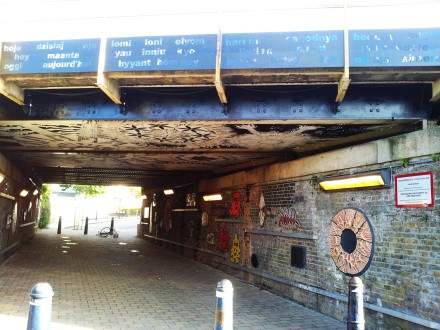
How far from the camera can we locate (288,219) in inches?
318

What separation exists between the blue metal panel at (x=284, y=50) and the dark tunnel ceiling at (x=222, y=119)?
0.84 m

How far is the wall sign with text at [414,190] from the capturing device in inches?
197

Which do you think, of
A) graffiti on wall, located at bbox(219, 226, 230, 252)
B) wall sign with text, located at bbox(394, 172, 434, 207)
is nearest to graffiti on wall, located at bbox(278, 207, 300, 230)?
wall sign with text, located at bbox(394, 172, 434, 207)

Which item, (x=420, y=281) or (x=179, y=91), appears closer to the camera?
(x=420, y=281)

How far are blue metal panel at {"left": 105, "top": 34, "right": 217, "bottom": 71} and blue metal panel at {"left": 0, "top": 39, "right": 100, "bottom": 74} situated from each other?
317 millimetres

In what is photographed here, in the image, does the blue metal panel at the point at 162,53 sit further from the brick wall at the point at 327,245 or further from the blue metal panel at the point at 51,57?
the brick wall at the point at 327,245

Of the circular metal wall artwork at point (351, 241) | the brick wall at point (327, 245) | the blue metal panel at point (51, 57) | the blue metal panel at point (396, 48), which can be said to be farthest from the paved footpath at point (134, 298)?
the blue metal panel at point (396, 48)

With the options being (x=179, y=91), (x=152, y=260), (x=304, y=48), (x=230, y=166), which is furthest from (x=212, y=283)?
(x=304, y=48)

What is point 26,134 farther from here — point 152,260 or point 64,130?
point 152,260

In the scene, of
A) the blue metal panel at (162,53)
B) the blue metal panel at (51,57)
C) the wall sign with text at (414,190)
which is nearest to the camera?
the wall sign with text at (414,190)

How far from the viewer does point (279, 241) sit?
836 cm

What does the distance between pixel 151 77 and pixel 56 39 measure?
1690 mm

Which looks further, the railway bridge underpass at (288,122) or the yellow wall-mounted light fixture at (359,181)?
the yellow wall-mounted light fixture at (359,181)

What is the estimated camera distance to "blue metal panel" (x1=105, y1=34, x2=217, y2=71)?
528cm
